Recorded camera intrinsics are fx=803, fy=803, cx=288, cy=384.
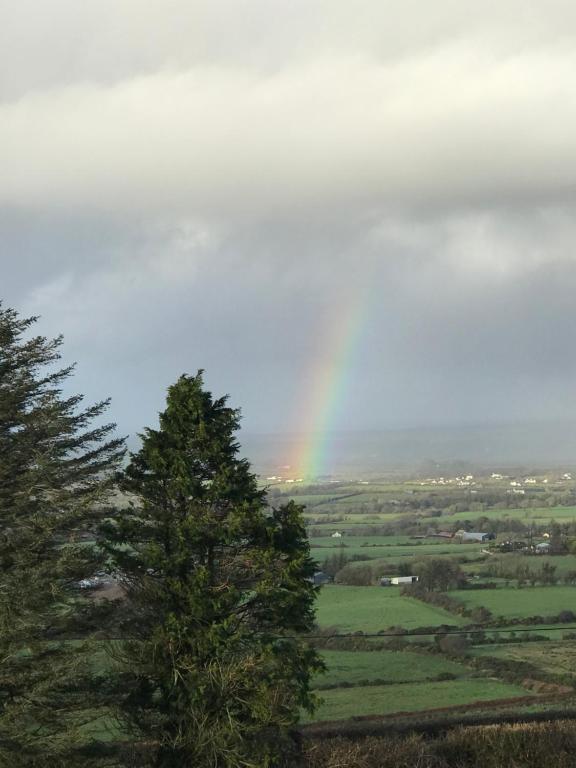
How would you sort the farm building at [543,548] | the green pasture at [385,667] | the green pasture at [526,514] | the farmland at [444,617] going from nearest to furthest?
the farmland at [444,617] < the green pasture at [385,667] < the farm building at [543,548] < the green pasture at [526,514]

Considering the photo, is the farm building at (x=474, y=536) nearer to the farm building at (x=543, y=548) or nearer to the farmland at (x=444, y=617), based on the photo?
the farmland at (x=444, y=617)

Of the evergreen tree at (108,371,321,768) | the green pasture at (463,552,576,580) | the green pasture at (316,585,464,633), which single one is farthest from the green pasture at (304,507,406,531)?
the evergreen tree at (108,371,321,768)

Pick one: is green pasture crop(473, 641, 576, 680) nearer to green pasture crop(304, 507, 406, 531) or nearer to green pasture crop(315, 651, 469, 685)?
green pasture crop(315, 651, 469, 685)

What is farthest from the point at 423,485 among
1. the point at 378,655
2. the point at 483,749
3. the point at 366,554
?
the point at 483,749

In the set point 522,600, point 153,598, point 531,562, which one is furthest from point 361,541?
point 153,598

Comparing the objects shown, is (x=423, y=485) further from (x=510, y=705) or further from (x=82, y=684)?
(x=82, y=684)

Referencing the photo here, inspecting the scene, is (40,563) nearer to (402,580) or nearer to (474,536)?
(402,580)

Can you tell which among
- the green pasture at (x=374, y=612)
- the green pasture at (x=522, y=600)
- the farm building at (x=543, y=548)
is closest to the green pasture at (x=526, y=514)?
the farm building at (x=543, y=548)
